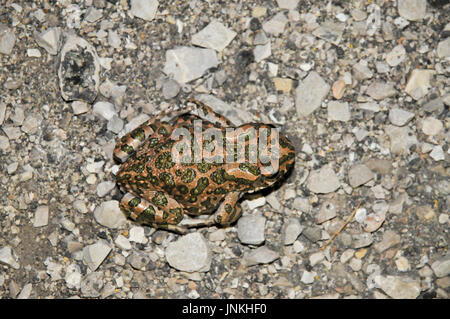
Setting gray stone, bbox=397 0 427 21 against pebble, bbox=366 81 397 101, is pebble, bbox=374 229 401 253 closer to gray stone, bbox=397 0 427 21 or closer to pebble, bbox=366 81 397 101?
pebble, bbox=366 81 397 101

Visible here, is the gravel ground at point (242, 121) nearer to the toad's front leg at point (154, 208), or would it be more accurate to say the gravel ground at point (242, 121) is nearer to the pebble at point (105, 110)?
the pebble at point (105, 110)

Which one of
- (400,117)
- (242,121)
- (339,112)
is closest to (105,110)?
(242,121)

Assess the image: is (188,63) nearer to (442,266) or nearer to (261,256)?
(261,256)

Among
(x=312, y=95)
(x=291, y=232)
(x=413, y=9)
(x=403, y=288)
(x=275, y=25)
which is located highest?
(x=413, y=9)

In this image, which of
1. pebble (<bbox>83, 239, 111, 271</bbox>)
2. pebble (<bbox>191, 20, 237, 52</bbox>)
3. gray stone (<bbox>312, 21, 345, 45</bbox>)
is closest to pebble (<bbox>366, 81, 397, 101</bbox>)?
gray stone (<bbox>312, 21, 345, 45</bbox>)

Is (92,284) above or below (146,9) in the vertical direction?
below
